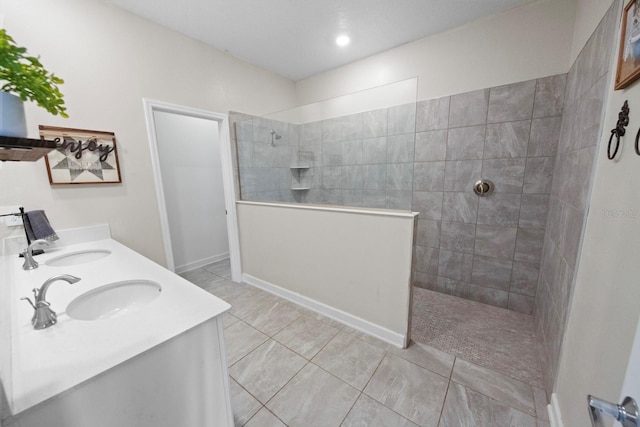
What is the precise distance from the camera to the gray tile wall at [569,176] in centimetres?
119

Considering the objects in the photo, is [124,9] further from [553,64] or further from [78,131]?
[553,64]

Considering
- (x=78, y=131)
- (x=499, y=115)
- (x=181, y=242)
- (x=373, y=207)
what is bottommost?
(x=181, y=242)

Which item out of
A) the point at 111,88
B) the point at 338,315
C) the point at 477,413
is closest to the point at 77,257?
the point at 111,88

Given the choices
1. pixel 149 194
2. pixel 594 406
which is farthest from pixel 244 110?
pixel 594 406

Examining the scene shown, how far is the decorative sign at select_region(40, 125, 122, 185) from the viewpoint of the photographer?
1.67 metres

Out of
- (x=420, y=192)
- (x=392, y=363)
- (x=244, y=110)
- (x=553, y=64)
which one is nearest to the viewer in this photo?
(x=392, y=363)

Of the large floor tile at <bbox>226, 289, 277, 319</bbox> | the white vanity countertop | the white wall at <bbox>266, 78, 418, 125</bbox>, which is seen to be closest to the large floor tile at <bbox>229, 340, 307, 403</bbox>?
the large floor tile at <bbox>226, 289, 277, 319</bbox>

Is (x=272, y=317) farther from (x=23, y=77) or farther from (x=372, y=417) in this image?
(x=23, y=77)

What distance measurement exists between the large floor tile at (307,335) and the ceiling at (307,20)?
2681 mm

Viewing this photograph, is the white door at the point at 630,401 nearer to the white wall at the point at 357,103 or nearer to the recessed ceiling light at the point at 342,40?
the white wall at the point at 357,103

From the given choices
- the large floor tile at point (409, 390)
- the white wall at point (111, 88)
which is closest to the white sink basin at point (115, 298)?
the white wall at point (111, 88)

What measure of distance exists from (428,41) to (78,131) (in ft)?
10.4

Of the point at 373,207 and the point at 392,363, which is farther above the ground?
the point at 373,207

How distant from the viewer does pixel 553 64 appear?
1858mm
